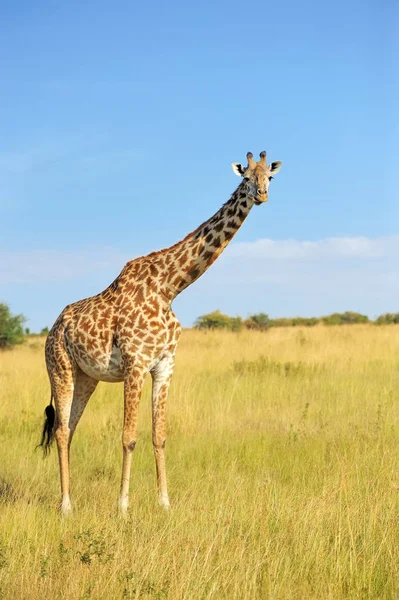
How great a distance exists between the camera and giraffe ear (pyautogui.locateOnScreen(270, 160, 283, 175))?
6648 millimetres

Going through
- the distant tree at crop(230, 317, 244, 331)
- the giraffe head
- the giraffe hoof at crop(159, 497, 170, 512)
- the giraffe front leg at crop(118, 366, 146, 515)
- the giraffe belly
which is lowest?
the giraffe hoof at crop(159, 497, 170, 512)

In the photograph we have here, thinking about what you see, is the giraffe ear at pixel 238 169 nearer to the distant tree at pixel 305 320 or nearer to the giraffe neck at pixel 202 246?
the giraffe neck at pixel 202 246

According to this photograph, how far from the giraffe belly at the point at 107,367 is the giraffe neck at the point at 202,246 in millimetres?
753

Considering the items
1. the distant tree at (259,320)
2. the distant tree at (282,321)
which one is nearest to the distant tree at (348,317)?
the distant tree at (282,321)

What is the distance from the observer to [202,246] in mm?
7051

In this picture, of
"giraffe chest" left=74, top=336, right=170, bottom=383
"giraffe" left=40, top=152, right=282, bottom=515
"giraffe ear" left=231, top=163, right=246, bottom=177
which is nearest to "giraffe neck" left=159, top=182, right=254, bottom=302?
"giraffe" left=40, top=152, right=282, bottom=515

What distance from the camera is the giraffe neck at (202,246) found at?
6867mm

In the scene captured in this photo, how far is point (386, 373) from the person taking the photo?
1565 centimetres

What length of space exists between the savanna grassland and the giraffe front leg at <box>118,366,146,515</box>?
25 cm

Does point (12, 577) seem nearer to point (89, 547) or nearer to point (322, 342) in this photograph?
Result: point (89, 547)

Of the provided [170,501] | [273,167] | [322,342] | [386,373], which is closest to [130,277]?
[273,167]

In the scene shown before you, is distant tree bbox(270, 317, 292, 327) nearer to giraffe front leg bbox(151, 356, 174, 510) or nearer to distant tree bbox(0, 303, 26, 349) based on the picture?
distant tree bbox(0, 303, 26, 349)

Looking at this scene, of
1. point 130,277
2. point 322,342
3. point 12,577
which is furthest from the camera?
point 322,342

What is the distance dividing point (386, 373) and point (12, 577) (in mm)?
11942
